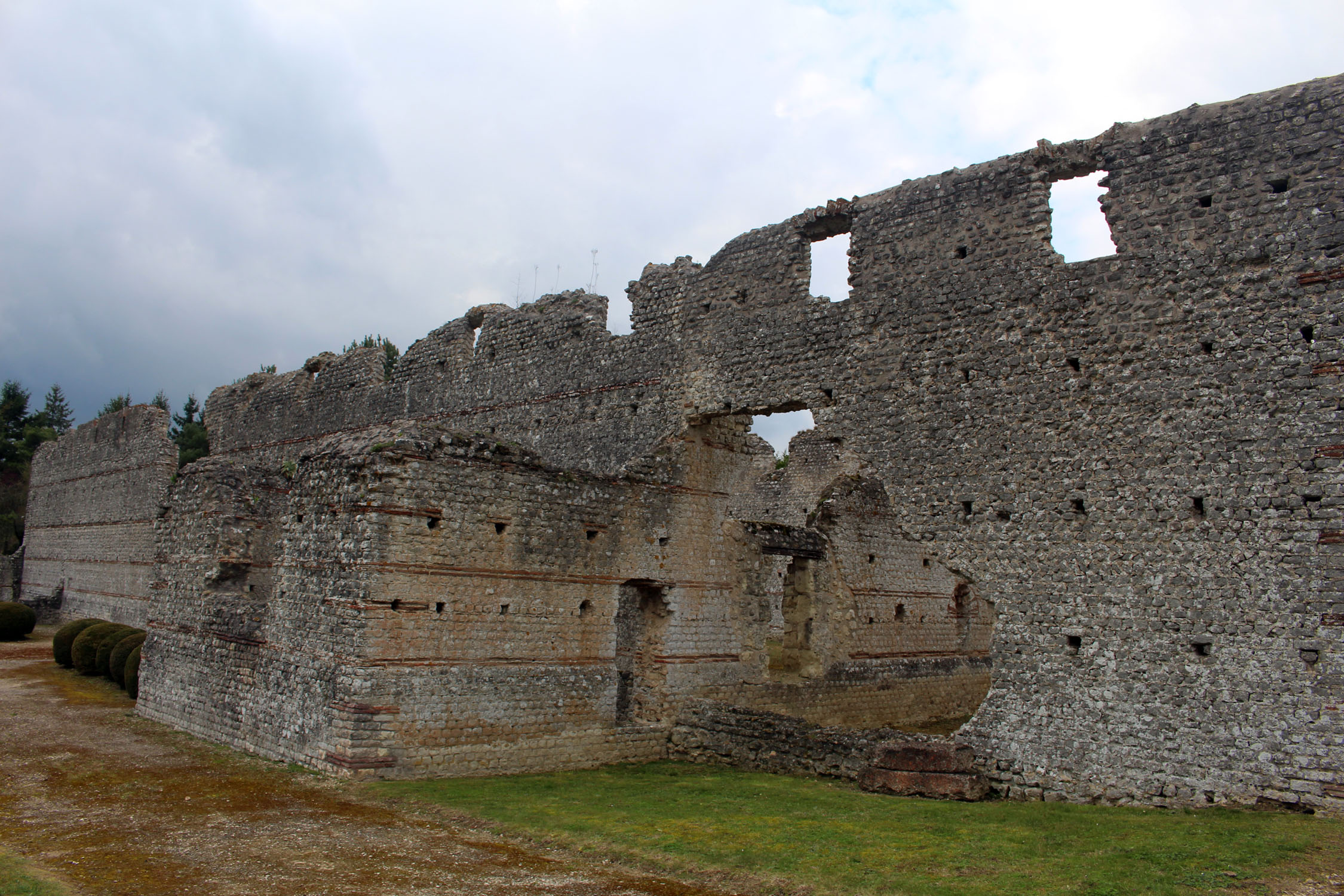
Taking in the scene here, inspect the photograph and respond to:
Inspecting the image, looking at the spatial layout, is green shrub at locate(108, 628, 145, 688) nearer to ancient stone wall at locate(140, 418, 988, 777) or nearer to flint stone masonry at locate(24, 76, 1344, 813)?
ancient stone wall at locate(140, 418, 988, 777)

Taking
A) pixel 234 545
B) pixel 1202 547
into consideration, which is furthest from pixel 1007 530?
pixel 234 545

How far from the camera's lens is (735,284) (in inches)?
461

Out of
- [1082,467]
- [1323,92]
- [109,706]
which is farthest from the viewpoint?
[109,706]

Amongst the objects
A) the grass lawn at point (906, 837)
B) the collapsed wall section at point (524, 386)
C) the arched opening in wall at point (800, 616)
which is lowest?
the grass lawn at point (906, 837)

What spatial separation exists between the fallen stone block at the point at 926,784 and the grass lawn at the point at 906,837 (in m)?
0.21

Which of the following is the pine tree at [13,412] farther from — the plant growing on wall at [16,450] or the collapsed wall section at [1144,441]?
the collapsed wall section at [1144,441]

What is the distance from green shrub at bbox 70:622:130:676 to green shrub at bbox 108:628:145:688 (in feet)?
3.52

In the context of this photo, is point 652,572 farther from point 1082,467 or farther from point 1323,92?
point 1323,92

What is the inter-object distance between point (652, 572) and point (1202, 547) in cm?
620

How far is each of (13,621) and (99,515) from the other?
163 inches

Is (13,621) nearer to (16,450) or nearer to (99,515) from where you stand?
(99,515)

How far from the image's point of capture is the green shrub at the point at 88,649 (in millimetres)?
16578

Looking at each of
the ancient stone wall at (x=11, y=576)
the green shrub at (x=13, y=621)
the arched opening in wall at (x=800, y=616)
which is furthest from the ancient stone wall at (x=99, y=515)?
the arched opening in wall at (x=800, y=616)

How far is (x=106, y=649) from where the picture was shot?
53.3ft
